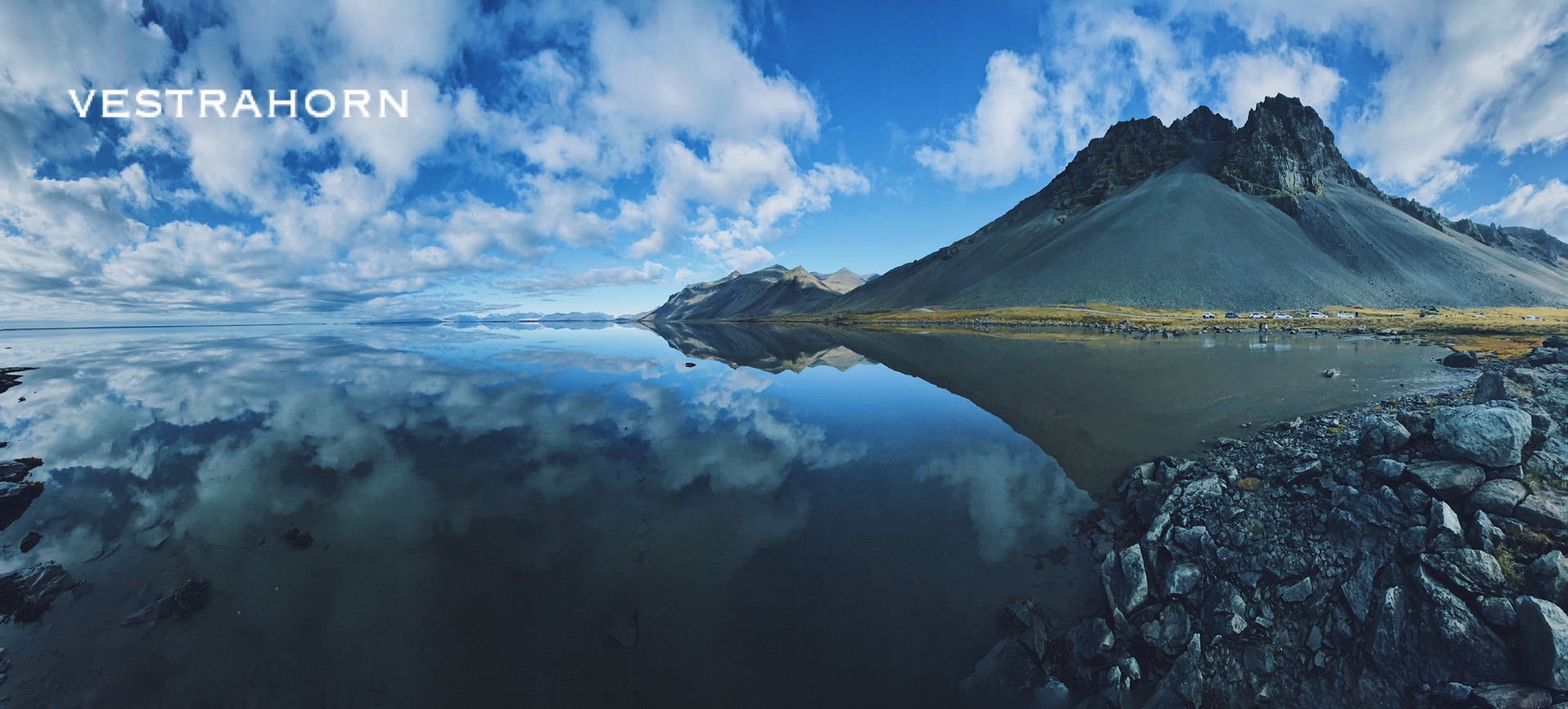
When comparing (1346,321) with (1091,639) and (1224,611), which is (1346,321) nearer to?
(1224,611)

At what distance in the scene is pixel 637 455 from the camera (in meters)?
22.1

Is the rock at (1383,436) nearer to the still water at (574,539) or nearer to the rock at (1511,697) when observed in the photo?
the rock at (1511,697)

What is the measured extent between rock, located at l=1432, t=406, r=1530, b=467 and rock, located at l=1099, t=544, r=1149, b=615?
632 centimetres

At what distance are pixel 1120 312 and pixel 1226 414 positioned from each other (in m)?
114

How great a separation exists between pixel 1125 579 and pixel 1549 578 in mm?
5569

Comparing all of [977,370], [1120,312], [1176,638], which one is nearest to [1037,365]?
[977,370]

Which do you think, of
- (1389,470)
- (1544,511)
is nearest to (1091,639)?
(1389,470)

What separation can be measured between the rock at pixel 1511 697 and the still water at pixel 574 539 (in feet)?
17.4

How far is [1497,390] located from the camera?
50.3ft

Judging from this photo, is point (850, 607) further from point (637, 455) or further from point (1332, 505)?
point (637, 455)

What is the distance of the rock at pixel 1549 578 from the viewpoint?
7.36 metres

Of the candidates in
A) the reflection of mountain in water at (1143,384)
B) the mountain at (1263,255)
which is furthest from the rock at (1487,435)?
the mountain at (1263,255)

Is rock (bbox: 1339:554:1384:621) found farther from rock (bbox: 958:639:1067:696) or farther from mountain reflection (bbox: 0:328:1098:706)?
rock (bbox: 958:639:1067:696)

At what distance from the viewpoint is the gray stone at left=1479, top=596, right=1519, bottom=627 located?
714cm
